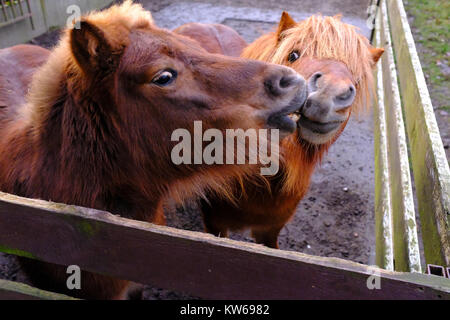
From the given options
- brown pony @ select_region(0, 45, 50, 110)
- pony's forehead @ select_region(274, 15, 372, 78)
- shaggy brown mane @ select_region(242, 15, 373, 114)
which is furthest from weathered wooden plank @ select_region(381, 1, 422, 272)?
brown pony @ select_region(0, 45, 50, 110)

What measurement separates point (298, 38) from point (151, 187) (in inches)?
59.4

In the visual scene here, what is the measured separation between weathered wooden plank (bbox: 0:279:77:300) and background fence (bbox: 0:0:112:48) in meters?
6.75

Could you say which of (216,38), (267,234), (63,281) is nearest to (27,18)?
(216,38)

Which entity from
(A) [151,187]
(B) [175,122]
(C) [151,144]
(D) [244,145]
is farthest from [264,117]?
(A) [151,187]

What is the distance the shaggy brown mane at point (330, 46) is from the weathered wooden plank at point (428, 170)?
18.5 inches

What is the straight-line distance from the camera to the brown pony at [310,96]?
7.45 feet

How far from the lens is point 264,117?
191 centimetres

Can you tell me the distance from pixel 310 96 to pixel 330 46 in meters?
0.55

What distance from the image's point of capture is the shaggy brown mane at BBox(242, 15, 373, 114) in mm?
2572

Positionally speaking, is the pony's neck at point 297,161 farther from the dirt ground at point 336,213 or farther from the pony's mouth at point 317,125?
the dirt ground at point 336,213

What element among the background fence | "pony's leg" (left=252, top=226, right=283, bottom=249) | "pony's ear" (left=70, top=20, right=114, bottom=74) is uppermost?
the background fence

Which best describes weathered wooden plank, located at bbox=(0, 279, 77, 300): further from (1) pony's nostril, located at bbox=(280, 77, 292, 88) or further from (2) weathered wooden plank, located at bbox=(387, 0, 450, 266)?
Result: (2) weathered wooden plank, located at bbox=(387, 0, 450, 266)

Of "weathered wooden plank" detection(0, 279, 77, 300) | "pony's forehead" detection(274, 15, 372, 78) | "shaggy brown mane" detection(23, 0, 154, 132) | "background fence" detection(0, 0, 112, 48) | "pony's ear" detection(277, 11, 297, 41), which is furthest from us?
"background fence" detection(0, 0, 112, 48)

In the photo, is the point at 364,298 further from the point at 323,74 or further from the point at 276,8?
the point at 276,8
